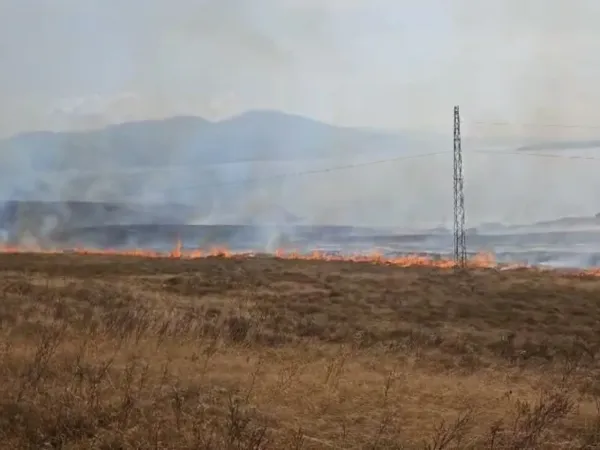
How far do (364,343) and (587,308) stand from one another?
44.3ft

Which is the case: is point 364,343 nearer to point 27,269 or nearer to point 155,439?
point 155,439

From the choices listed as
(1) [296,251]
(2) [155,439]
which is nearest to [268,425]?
(2) [155,439]

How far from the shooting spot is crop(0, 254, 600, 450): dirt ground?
286 inches

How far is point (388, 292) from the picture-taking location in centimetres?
2986

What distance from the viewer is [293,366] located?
39.4 ft

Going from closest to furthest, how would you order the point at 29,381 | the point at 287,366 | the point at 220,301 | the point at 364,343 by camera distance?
the point at 29,381 < the point at 287,366 < the point at 364,343 < the point at 220,301

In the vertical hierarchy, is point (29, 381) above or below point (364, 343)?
above

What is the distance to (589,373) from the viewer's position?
1556 centimetres

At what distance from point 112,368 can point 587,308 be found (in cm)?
2330

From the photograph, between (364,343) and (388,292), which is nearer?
(364,343)

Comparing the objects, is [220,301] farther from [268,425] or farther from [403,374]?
[268,425]

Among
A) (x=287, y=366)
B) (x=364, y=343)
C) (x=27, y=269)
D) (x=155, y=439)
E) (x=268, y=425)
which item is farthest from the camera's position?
(x=27, y=269)

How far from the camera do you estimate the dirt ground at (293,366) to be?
7.27 meters

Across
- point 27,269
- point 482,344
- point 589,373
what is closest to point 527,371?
point 589,373
